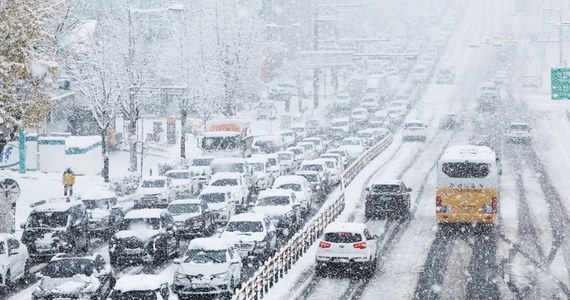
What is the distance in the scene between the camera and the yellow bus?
3544 cm

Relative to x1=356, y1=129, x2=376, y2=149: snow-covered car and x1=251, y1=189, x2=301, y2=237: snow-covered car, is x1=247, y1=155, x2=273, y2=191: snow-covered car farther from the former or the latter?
x1=356, y1=129, x2=376, y2=149: snow-covered car

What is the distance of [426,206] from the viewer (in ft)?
143

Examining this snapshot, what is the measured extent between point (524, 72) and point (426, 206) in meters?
83.1

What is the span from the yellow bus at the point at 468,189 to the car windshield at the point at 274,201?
6.04 metres

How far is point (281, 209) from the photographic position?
36.7m

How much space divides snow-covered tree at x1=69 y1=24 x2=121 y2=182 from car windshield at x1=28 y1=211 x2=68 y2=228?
20.0 m

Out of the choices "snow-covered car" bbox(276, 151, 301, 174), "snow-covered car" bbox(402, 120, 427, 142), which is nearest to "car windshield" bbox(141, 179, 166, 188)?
"snow-covered car" bbox(276, 151, 301, 174)

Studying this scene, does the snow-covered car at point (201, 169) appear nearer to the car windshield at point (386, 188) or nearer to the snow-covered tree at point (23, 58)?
the car windshield at point (386, 188)

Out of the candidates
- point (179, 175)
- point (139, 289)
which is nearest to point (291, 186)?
point (179, 175)

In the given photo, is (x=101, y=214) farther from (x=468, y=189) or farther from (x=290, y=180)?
(x=468, y=189)

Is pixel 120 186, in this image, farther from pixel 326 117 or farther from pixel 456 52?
pixel 456 52

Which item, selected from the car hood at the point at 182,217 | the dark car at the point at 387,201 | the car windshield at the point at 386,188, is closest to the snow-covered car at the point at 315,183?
the dark car at the point at 387,201

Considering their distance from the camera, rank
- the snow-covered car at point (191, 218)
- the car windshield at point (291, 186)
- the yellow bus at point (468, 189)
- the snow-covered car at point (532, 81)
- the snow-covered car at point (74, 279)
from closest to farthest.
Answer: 1. the snow-covered car at point (74, 279)
2. the yellow bus at point (468, 189)
3. the snow-covered car at point (191, 218)
4. the car windshield at point (291, 186)
5. the snow-covered car at point (532, 81)

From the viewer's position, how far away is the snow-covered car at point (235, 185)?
42281 mm
